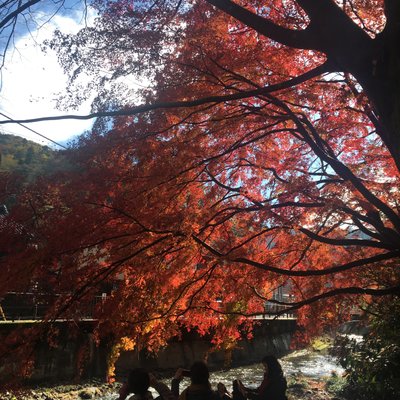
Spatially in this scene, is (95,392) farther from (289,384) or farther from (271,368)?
(271,368)

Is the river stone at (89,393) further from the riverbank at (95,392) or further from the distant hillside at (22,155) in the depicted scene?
the distant hillside at (22,155)

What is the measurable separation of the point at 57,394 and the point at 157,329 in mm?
7890

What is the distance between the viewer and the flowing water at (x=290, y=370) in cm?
1753

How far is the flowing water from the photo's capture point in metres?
17.5

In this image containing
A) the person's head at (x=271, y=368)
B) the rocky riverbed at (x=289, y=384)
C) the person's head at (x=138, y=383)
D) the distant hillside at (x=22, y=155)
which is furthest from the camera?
the distant hillside at (x=22, y=155)

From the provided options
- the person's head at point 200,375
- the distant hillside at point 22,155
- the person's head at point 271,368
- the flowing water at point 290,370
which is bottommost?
the flowing water at point 290,370

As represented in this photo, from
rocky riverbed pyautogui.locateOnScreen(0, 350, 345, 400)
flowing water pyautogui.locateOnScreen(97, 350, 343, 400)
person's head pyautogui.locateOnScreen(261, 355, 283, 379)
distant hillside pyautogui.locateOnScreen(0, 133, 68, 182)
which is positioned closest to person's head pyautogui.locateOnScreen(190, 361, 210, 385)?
person's head pyautogui.locateOnScreen(261, 355, 283, 379)

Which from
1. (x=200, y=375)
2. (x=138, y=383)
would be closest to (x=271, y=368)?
(x=200, y=375)

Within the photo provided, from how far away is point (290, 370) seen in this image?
21.4 m

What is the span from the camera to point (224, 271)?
26.1 feet

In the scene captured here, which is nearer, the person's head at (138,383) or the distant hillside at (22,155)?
the person's head at (138,383)

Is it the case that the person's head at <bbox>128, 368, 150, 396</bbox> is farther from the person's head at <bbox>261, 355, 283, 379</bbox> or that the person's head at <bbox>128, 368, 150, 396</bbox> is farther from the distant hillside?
the distant hillside

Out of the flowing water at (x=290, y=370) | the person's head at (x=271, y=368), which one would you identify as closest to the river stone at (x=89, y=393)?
the flowing water at (x=290, y=370)

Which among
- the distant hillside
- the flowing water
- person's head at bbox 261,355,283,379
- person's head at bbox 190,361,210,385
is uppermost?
the distant hillside
